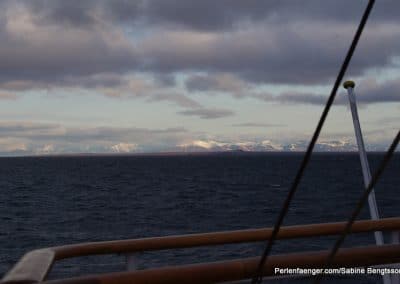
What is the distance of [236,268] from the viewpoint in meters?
2.24

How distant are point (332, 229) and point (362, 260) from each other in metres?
0.62

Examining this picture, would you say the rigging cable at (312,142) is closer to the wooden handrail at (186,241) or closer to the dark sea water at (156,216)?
the wooden handrail at (186,241)

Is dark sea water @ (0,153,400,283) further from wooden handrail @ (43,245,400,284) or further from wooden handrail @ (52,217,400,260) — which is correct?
wooden handrail @ (43,245,400,284)

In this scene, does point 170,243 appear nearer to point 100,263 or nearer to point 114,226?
point 100,263

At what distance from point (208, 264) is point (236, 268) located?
0.40 ft

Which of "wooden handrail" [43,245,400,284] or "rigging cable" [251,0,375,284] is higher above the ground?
"rigging cable" [251,0,375,284]

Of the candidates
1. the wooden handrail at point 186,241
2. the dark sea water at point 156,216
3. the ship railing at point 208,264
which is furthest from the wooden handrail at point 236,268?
the dark sea water at point 156,216

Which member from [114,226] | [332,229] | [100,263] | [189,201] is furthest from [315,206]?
[332,229]

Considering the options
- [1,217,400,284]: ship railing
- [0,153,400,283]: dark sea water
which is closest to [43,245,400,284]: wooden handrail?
[1,217,400,284]: ship railing

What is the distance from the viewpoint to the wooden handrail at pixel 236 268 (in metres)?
2.04

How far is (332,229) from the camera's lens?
302cm

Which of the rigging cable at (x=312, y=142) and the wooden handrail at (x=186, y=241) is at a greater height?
the rigging cable at (x=312, y=142)

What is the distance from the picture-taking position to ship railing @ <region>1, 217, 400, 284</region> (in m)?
2.06

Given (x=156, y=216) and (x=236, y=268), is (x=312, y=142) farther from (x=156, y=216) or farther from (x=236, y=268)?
(x=156, y=216)
